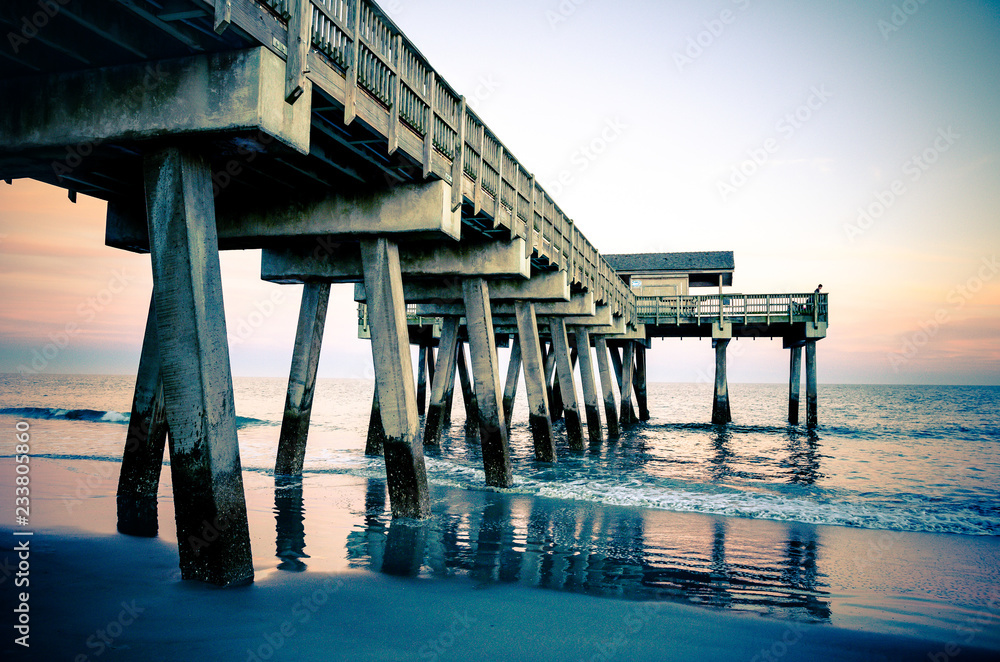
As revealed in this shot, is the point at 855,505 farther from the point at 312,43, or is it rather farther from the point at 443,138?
the point at 312,43

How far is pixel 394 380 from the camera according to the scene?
8.84 metres

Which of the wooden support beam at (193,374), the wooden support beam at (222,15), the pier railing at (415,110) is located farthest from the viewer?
the pier railing at (415,110)

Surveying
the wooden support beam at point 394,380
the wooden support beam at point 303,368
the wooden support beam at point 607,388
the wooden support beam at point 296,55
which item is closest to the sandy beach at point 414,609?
the wooden support beam at point 394,380

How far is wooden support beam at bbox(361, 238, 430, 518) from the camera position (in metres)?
8.86

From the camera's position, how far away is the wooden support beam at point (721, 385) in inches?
1316

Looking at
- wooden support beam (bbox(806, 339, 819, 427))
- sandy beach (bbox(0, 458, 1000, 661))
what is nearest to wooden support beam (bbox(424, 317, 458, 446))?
sandy beach (bbox(0, 458, 1000, 661))

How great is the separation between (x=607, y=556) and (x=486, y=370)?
545 cm

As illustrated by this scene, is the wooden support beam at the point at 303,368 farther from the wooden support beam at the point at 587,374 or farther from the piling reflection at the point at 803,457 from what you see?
the piling reflection at the point at 803,457

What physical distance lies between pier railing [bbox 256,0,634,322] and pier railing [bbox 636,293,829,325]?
61.6 ft

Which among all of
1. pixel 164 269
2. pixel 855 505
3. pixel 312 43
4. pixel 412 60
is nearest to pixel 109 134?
pixel 164 269

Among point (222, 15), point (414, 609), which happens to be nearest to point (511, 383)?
point (414, 609)

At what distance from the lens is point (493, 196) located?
11.3 m

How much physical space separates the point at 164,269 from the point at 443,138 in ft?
16.6

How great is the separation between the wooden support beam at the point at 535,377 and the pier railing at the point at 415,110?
229 centimetres
